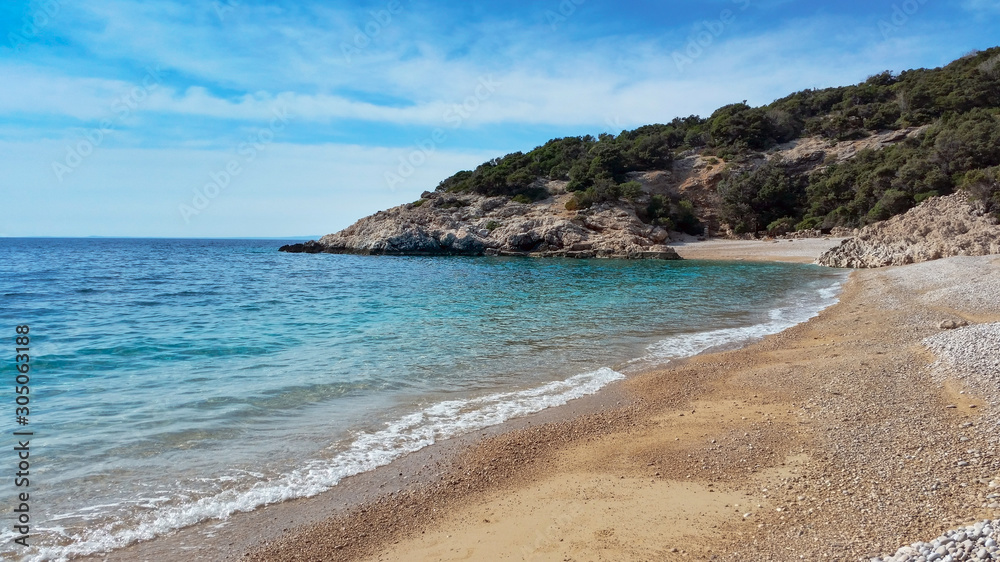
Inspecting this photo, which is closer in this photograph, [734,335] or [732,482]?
[732,482]

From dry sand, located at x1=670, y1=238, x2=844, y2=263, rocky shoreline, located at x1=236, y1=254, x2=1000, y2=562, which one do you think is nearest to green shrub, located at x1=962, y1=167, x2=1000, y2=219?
dry sand, located at x1=670, y1=238, x2=844, y2=263

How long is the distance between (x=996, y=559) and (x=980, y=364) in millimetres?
6065

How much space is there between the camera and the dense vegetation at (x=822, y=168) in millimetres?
37656

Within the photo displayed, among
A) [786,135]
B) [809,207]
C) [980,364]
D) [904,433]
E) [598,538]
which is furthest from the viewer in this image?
[786,135]

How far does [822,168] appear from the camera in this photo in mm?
50469

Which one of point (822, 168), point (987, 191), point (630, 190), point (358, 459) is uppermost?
point (822, 168)

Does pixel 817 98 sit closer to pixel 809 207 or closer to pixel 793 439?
pixel 809 207

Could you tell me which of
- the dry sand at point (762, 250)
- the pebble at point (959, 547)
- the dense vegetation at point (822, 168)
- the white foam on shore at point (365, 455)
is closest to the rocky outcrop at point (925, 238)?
the dense vegetation at point (822, 168)

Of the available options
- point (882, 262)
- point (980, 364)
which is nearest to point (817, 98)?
point (882, 262)

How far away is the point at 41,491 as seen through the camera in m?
5.47

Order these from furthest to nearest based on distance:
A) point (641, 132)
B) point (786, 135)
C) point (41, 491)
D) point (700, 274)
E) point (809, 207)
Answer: point (641, 132)
point (786, 135)
point (809, 207)
point (700, 274)
point (41, 491)

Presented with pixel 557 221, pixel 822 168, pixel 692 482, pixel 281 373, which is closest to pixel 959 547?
pixel 692 482

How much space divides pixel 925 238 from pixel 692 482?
3393 centimetres

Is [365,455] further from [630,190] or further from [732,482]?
[630,190]
